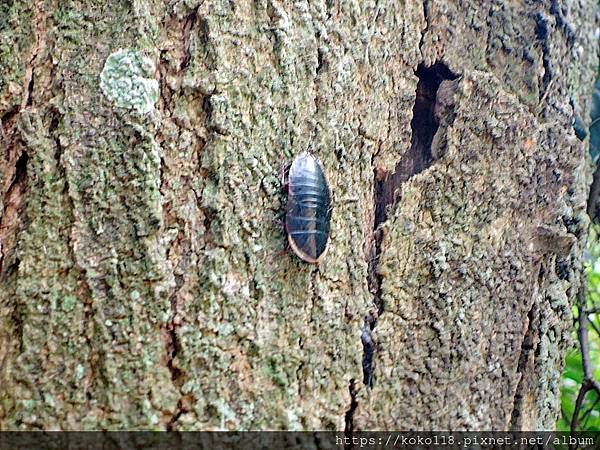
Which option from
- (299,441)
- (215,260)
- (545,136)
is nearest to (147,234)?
(215,260)

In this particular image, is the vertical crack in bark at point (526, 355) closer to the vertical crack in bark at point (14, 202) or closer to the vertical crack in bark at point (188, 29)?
the vertical crack in bark at point (188, 29)

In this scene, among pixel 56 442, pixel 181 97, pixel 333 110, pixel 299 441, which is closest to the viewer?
pixel 56 442

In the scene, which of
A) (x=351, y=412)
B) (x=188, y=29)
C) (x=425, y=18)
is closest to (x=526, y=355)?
(x=351, y=412)

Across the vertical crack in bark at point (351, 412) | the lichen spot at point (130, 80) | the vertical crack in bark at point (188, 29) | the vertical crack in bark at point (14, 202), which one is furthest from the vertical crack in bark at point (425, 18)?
the vertical crack in bark at point (14, 202)

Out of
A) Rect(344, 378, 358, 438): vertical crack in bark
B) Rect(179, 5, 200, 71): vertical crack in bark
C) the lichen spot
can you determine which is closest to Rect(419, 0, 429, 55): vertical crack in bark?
Rect(179, 5, 200, 71): vertical crack in bark

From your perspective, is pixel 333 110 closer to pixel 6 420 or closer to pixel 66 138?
pixel 66 138

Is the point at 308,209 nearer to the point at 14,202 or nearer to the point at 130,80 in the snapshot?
the point at 130,80

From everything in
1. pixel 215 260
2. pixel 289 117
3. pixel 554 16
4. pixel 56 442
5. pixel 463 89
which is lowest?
pixel 56 442
